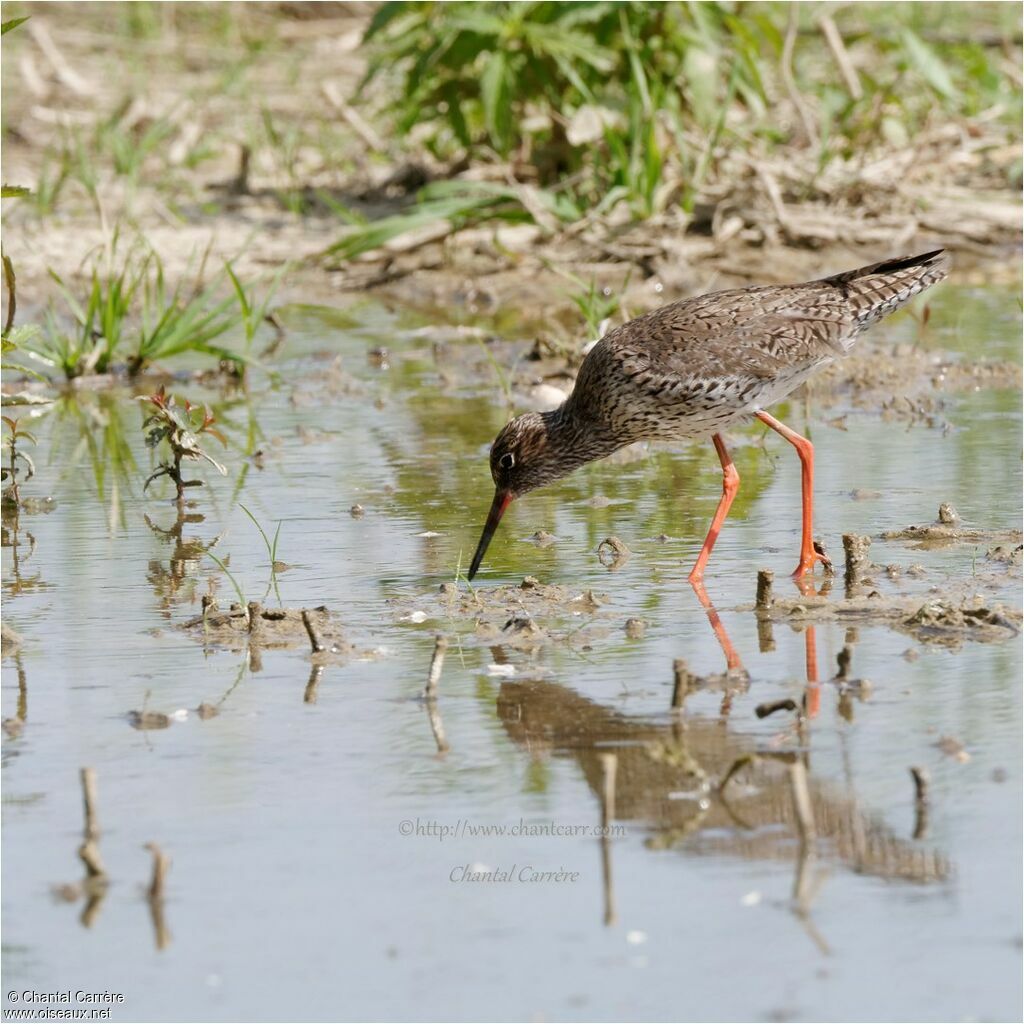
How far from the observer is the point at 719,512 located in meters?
6.77

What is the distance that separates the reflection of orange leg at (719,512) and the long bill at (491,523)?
2.52 ft

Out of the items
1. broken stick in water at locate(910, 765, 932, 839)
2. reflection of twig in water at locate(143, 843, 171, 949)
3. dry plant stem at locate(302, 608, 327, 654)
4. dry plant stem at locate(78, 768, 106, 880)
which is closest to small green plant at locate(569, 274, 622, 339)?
dry plant stem at locate(302, 608, 327, 654)

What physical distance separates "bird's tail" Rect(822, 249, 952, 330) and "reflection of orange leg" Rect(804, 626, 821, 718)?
205 cm

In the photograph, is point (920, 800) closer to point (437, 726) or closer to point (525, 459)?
point (437, 726)

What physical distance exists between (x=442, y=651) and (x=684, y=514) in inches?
99.8

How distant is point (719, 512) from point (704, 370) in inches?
21.9

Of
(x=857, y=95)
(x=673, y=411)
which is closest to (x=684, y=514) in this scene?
(x=673, y=411)

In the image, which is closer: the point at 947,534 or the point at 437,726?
the point at 437,726

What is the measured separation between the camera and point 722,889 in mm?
3855

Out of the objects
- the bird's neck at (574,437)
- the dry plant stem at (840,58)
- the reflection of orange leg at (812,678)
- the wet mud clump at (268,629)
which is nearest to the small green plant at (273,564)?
the wet mud clump at (268,629)

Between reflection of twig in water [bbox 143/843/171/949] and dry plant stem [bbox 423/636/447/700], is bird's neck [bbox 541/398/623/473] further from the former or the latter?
reflection of twig in water [bbox 143/843/171/949]

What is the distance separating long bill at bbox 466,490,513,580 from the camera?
6.46m

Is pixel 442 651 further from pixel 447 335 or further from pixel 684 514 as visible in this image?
pixel 447 335

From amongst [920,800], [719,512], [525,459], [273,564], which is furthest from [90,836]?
[525,459]
